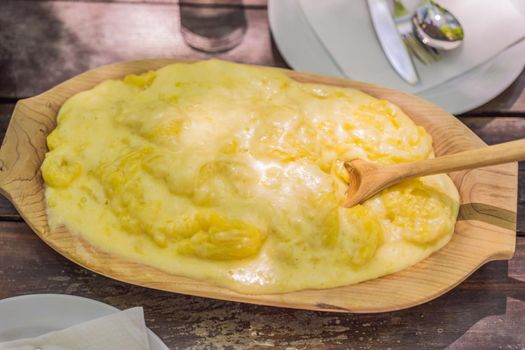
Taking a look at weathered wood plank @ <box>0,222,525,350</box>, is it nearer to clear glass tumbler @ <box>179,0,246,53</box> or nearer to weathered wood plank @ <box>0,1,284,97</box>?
weathered wood plank @ <box>0,1,284,97</box>

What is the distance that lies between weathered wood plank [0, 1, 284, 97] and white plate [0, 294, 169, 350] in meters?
0.76

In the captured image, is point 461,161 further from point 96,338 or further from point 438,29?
point 96,338

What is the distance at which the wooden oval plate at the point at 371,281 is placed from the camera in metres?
1.21

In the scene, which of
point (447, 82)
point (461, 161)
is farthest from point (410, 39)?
point (461, 161)

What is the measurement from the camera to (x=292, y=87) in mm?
1489

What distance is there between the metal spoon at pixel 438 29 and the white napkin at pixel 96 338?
126 centimetres

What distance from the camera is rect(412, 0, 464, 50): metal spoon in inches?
69.7

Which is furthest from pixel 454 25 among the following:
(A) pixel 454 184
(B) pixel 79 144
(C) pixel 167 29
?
(B) pixel 79 144

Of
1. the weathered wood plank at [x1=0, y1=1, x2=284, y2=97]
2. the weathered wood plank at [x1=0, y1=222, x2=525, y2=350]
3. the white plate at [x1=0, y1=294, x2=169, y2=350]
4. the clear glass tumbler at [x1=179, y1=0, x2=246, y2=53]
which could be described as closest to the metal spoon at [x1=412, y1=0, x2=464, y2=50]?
the weathered wood plank at [x1=0, y1=1, x2=284, y2=97]

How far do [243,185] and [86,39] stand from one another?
92 cm

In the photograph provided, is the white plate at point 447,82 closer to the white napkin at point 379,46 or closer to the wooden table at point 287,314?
the white napkin at point 379,46

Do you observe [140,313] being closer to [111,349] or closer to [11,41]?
[111,349]

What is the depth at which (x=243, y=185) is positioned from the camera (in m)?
1.28

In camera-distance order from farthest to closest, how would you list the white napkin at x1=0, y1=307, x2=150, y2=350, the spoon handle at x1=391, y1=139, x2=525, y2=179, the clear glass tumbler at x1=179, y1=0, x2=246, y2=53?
the clear glass tumbler at x1=179, y1=0, x2=246, y2=53
the spoon handle at x1=391, y1=139, x2=525, y2=179
the white napkin at x1=0, y1=307, x2=150, y2=350
